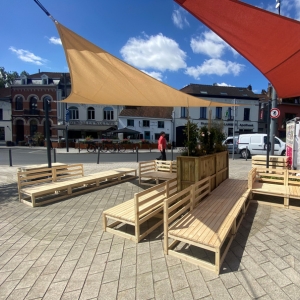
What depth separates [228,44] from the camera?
129 inches

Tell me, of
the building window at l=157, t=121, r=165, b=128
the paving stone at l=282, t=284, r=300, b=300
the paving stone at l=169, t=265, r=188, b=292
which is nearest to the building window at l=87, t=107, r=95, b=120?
the building window at l=157, t=121, r=165, b=128

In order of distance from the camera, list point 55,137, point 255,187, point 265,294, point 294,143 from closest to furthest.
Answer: point 265,294 < point 255,187 < point 294,143 < point 55,137

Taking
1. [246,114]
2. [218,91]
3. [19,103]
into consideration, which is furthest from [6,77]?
[246,114]

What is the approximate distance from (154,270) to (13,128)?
35.3 metres

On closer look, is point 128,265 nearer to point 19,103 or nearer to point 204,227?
point 204,227

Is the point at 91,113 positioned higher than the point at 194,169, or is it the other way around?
the point at 91,113

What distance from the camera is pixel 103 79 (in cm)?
515

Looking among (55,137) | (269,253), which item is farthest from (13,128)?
(269,253)

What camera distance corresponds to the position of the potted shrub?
4.32 meters

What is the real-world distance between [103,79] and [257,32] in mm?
3571

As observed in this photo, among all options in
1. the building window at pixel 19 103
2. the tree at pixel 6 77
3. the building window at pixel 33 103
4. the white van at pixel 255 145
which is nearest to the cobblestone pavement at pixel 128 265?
the white van at pixel 255 145

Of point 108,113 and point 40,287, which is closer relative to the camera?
point 40,287

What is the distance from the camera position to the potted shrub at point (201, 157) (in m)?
4.32

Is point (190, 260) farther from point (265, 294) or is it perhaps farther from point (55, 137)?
point (55, 137)
